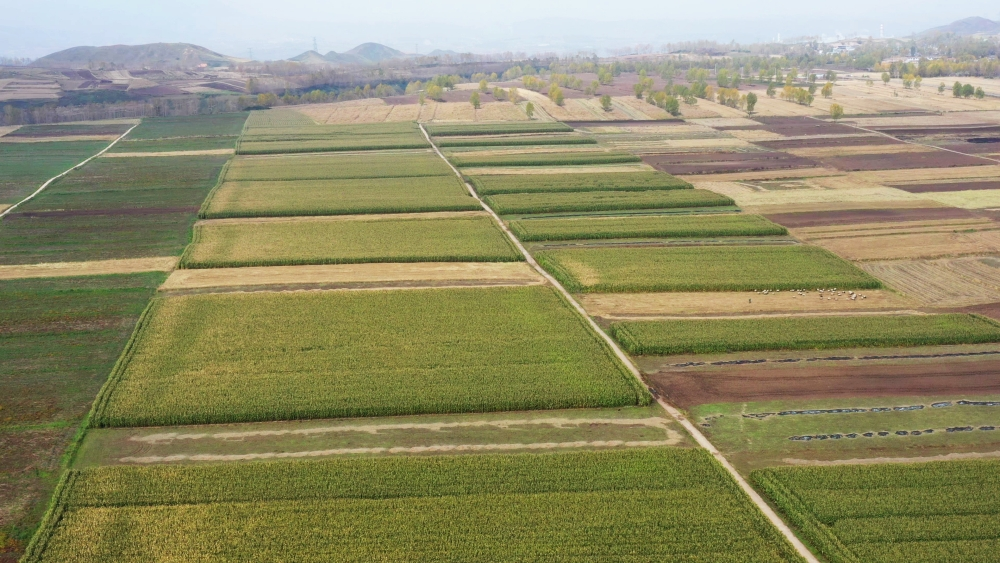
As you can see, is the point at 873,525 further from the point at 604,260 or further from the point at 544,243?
the point at 544,243

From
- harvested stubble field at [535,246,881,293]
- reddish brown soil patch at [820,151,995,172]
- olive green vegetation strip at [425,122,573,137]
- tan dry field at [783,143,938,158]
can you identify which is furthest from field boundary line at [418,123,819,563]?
olive green vegetation strip at [425,122,573,137]

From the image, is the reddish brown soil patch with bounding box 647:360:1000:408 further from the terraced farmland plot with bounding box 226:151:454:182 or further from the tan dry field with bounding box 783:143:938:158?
the tan dry field with bounding box 783:143:938:158

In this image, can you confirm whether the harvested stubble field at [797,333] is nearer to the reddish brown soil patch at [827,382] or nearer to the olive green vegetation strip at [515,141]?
the reddish brown soil patch at [827,382]

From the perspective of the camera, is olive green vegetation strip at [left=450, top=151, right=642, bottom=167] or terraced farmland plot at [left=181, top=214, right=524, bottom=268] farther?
olive green vegetation strip at [left=450, top=151, right=642, bottom=167]

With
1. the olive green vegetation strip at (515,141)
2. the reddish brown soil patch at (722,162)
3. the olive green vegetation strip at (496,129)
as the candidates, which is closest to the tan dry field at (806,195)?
the reddish brown soil patch at (722,162)

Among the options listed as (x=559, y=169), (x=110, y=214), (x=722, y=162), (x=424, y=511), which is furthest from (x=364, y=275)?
(x=722, y=162)

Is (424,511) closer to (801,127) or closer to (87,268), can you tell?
(87,268)
